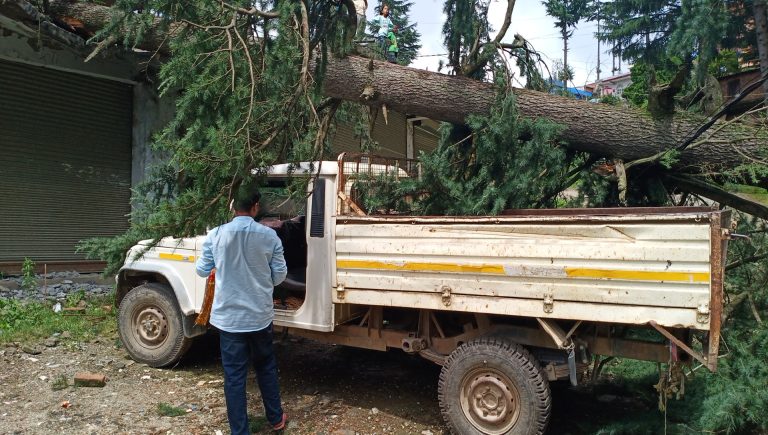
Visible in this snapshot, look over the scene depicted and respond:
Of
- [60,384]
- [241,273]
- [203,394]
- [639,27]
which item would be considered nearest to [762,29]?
[639,27]

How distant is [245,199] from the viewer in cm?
406

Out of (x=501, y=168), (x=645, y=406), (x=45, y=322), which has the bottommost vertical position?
(x=645, y=406)

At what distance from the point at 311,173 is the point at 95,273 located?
626cm

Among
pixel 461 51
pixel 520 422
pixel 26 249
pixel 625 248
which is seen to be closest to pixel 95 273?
pixel 26 249

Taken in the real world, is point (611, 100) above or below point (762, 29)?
below

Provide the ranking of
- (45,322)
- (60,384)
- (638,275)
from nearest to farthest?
(638,275), (60,384), (45,322)

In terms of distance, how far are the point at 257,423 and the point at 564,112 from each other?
393 centimetres

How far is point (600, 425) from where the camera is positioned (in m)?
4.22

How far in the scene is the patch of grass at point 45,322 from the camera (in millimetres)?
6070

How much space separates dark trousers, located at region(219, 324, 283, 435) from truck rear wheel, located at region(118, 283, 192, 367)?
1451 mm

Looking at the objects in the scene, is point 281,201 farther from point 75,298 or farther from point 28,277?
point 28,277

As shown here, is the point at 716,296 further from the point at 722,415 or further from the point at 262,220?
the point at 262,220

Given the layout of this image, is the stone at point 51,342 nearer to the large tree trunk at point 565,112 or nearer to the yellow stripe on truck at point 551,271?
the yellow stripe on truck at point 551,271

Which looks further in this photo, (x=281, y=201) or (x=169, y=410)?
(x=281, y=201)
